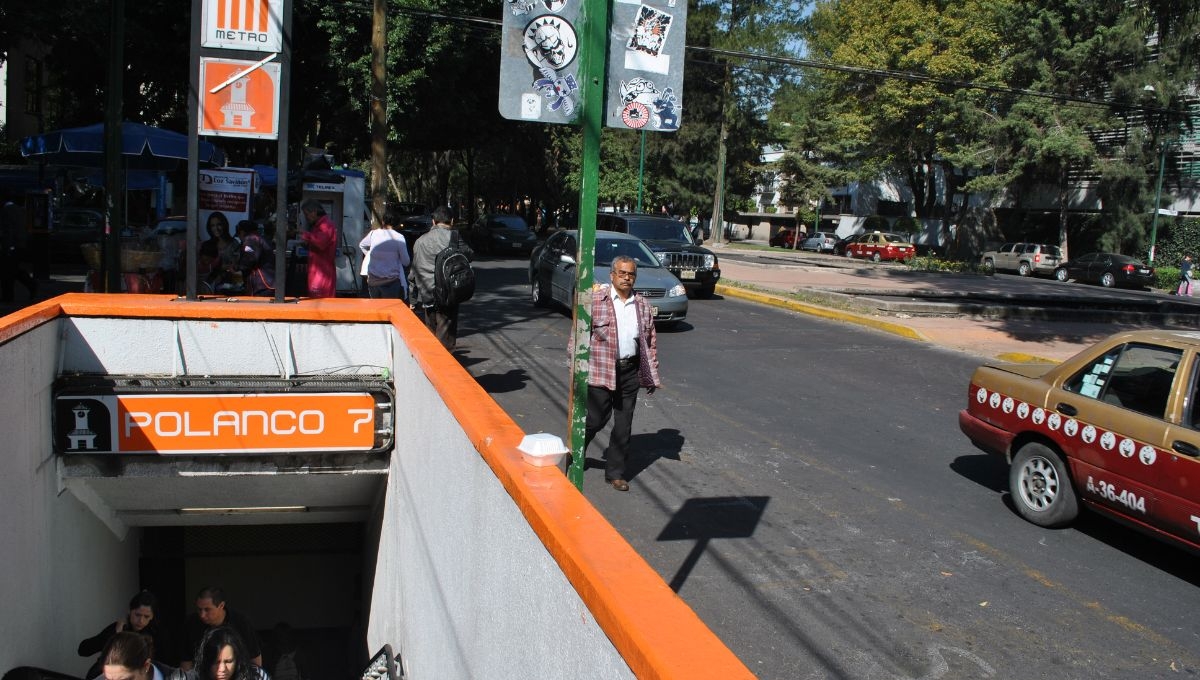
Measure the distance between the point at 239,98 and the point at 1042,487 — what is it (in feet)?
23.1

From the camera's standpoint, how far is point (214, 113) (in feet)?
25.7

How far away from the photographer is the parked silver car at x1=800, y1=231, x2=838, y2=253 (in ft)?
184

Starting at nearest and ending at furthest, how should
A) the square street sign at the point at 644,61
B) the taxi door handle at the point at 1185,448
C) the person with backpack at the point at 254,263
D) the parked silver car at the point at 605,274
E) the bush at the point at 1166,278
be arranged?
the square street sign at the point at 644,61 < the taxi door handle at the point at 1185,448 < the person with backpack at the point at 254,263 < the parked silver car at the point at 605,274 < the bush at the point at 1166,278

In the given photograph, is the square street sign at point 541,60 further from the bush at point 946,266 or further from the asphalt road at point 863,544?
the bush at point 946,266

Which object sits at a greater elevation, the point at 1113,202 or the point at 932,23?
the point at 932,23

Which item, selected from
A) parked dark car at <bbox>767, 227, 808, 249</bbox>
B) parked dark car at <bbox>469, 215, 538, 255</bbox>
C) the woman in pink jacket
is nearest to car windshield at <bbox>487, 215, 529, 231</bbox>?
parked dark car at <bbox>469, 215, 538, 255</bbox>

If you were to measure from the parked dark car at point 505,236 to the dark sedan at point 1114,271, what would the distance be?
20762mm

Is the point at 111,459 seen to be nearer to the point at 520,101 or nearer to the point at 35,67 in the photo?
the point at 520,101

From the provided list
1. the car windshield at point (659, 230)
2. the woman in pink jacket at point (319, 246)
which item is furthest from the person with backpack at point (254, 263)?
the car windshield at point (659, 230)

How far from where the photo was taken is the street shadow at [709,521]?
636cm

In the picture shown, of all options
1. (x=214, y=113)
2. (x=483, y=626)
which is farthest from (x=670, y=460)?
(x=214, y=113)

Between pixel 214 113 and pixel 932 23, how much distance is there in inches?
1536

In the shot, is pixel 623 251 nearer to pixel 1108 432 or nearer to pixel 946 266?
pixel 1108 432

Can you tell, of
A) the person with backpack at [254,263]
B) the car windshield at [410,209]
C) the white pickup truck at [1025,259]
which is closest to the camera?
the person with backpack at [254,263]
